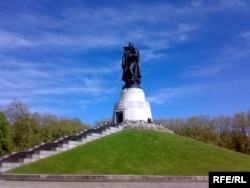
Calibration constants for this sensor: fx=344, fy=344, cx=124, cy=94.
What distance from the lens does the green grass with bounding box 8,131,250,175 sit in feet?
80.2

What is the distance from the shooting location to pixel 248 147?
59938 mm

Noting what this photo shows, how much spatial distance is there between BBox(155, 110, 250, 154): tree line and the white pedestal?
23.5 metres

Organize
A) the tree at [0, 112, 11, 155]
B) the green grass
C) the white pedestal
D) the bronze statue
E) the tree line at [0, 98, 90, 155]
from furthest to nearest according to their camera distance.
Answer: the tree line at [0, 98, 90, 155]
the tree at [0, 112, 11, 155]
the bronze statue
the white pedestal
the green grass

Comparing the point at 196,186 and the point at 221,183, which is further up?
the point at 221,183

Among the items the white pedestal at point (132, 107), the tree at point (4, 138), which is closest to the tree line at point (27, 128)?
the tree at point (4, 138)

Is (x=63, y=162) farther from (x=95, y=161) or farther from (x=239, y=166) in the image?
(x=239, y=166)

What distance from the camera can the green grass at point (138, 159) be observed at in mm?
24453

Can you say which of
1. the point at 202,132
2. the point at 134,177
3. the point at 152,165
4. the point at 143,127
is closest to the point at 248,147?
the point at 202,132

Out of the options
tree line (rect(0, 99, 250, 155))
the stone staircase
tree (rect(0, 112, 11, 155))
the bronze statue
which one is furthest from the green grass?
tree line (rect(0, 99, 250, 155))

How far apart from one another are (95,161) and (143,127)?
1380 centimetres

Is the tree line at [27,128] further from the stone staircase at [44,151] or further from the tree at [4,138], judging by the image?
the stone staircase at [44,151]

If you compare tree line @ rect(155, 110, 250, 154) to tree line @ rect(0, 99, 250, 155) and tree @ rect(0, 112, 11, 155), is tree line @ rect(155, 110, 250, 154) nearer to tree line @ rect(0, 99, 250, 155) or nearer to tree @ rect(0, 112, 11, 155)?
tree line @ rect(0, 99, 250, 155)

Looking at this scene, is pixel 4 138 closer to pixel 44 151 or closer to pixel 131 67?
pixel 131 67

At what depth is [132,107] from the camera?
42.0 m
